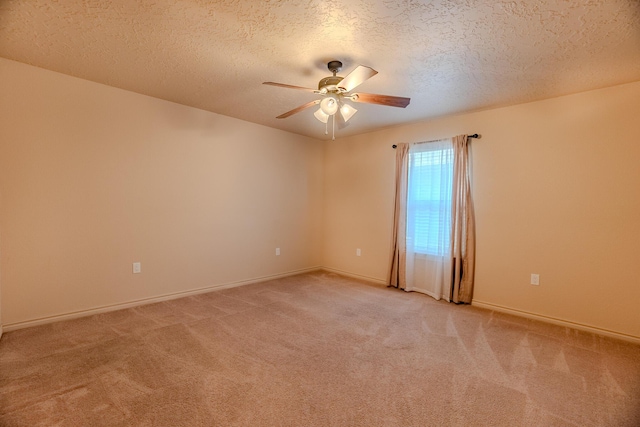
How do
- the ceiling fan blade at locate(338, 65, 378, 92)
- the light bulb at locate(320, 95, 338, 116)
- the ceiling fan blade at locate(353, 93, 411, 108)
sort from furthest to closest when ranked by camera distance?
1. the light bulb at locate(320, 95, 338, 116)
2. the ceiling fan blade at locate(353, 93, 411, 108)
3. the ceiling fan blade at locate(338, 65, 378, 92)

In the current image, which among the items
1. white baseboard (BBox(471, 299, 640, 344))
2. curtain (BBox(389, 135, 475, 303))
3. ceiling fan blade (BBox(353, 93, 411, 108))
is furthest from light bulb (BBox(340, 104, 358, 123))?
white baseboard (BBox(471, 299, 640, 344))

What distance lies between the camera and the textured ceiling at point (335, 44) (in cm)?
176

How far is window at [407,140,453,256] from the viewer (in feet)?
12.1

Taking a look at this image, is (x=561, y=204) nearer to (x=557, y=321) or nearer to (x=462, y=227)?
(x=462, y=227)

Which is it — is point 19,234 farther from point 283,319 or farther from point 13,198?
point 283,319

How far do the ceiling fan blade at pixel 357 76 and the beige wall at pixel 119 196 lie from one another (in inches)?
88.4

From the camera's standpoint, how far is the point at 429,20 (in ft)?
6.05

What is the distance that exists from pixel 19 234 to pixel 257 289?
244cm

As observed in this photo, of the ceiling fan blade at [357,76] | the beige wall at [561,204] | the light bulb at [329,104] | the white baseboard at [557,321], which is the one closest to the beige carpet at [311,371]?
the white baseboard at [557,321]

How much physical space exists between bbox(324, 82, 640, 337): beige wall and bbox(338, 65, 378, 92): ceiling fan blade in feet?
6.86

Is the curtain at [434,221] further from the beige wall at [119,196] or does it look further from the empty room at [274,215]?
the beige wall at [119,196]

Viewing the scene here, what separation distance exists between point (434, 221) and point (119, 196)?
3.75m

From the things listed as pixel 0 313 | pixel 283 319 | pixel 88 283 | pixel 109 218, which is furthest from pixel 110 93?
pixel 283 319

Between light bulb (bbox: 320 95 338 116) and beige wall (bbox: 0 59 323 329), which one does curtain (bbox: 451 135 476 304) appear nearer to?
light bulb (bbox: 320 95 338 116)
